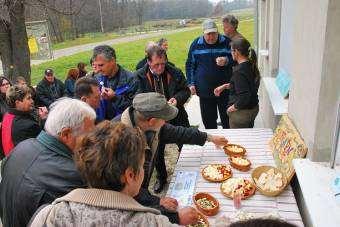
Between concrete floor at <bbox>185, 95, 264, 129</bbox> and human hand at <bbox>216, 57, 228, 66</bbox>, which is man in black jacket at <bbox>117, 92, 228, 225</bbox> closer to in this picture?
human hand at <bbox>216, 57, 228, 66</bbox>

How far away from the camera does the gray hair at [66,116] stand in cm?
197

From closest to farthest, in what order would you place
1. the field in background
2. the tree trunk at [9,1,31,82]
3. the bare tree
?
the tree trunk at [9,1,31,82]
the field in background
the bare tree

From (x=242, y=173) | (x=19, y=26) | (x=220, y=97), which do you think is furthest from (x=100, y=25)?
(x=242, y=173)

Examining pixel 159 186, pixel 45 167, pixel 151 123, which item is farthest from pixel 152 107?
pixel 159 186

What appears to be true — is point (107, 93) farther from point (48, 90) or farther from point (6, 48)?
point (6, 48)

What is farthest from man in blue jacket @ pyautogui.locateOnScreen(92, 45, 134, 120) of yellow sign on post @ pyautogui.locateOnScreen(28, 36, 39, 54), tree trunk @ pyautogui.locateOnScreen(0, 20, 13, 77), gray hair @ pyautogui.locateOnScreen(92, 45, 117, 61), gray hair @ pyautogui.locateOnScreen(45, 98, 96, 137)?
yellow sign on post @ pyautogui.locateOnScreen(28, 36, 39, 54)

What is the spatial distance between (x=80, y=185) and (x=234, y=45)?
246 centimetres

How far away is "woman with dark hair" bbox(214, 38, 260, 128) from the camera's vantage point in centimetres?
360

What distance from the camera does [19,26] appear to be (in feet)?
24.2

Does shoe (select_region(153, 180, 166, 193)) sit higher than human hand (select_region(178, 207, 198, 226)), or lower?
lower

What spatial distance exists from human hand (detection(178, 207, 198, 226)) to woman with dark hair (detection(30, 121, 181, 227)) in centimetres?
76

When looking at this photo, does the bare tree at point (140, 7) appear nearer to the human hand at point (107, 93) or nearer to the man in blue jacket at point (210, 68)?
the man in blue jacket at point (210, 68)

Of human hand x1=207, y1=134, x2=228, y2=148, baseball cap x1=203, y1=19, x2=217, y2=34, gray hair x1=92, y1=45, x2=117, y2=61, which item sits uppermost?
baseball cap x1=203, y1=19, x2=217, y2=34

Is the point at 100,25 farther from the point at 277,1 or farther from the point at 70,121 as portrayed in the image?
the point at 70,121
